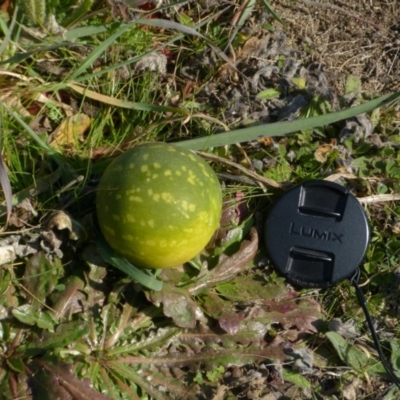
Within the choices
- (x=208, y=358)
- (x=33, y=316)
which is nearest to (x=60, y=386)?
(x=33, y=316)

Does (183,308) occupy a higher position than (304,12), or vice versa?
(304,12)

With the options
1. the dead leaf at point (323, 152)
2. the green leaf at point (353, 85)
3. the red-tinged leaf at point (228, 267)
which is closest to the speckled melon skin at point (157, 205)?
the red-tinged leaf at point (228, 267)

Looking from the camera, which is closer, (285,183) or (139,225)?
(139,225)

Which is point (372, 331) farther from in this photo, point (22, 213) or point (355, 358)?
point (22, 213)

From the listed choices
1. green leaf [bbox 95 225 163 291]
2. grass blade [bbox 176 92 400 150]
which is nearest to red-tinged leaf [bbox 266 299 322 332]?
green leaf [bbox 95 225 163 291]

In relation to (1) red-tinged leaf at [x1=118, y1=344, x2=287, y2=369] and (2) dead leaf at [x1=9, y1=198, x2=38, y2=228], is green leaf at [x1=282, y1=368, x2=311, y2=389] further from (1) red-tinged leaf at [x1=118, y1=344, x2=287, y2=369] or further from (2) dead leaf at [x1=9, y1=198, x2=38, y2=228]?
(2) dead leaf at [x1=9, y1=198, x2=38, y2=228]

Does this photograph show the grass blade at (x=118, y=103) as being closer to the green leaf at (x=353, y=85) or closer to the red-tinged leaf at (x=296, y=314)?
the green leaf at (x=353, y=85)

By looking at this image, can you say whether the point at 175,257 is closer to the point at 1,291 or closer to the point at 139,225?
the point at 139,225

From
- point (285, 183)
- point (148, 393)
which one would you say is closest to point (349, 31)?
point (285, 183)
